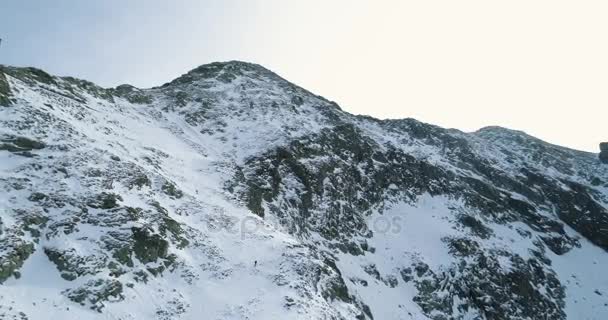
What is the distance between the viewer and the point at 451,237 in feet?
141

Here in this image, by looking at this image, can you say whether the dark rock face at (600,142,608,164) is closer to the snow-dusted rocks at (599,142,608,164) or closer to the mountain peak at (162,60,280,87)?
the snow-dusted rocks at (599,142,608,164)

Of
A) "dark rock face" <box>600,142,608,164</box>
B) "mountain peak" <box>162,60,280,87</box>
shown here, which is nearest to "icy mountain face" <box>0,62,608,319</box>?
"mountain peak" <box>162,60,280,87</box>

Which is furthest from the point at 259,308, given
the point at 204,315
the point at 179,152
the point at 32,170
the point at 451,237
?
the point at 451,237

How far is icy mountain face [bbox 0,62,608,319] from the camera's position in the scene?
876 inches

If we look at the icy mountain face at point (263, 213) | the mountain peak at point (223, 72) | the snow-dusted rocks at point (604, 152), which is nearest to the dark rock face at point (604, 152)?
the snow-dusted rocks at point (604, 152)

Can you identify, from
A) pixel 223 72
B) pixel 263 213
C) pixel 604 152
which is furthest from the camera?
pixel 604 152

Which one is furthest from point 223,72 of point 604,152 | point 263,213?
point 604,152

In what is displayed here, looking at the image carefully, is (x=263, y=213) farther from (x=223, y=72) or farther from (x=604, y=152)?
(x=604, y=152)

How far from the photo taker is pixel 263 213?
115 ft

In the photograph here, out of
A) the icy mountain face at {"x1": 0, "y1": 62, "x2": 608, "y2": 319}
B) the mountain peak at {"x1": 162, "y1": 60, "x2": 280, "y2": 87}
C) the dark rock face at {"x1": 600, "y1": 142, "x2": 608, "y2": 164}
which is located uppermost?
the mountain peak at {"x1": 162, "y1": 60, "x2": 280, "y2": 87}

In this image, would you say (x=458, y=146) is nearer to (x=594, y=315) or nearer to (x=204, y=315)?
(x=594, y=315)

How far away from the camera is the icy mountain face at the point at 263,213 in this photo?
73.0 ft

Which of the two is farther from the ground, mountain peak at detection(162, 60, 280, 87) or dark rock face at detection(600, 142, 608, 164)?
mountain peak at detection(162, 60, 280, 87)

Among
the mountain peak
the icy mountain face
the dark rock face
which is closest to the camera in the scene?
the icy mountain face
